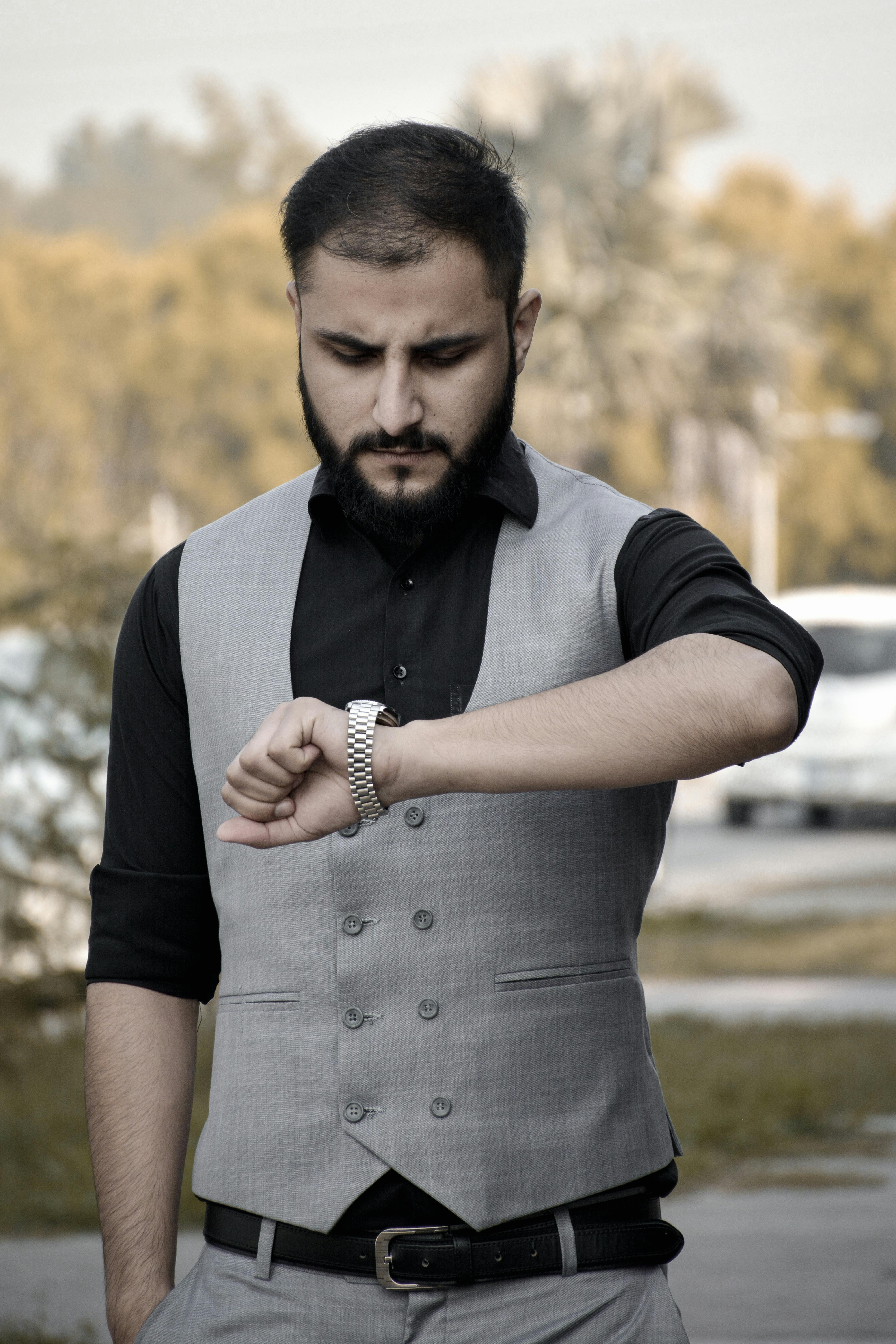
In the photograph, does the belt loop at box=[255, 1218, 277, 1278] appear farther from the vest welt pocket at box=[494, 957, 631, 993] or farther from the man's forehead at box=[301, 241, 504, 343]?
the man's forehead at box=[301, 241, 504, 343]

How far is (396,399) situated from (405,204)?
0.71 feet

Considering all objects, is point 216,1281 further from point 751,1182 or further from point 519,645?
point 751,1182

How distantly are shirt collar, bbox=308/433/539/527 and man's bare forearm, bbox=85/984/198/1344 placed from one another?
0.62 meters

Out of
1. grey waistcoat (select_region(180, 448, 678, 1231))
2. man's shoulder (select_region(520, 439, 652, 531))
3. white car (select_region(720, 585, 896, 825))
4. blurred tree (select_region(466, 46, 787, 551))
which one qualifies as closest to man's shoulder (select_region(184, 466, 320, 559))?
grey waistcoat (select_region(180, 448, 678, 1231))

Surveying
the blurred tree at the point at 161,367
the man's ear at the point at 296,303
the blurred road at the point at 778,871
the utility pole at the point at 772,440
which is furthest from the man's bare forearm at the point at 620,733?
the blurred tree at the point at 161,367

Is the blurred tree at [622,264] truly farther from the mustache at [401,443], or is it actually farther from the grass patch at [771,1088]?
the mustache at [401,443]

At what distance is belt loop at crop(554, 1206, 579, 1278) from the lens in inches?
76.7

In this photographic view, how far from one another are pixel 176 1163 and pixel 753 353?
77.8ft

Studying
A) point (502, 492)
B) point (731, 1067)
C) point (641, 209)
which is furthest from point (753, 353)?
point (502, 492)

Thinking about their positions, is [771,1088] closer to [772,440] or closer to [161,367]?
[772,440]

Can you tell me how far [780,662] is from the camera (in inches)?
69.6

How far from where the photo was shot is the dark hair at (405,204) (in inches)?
79.9

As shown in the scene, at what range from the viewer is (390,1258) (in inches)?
76.1

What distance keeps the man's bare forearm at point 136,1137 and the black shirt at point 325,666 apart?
0.05 m
